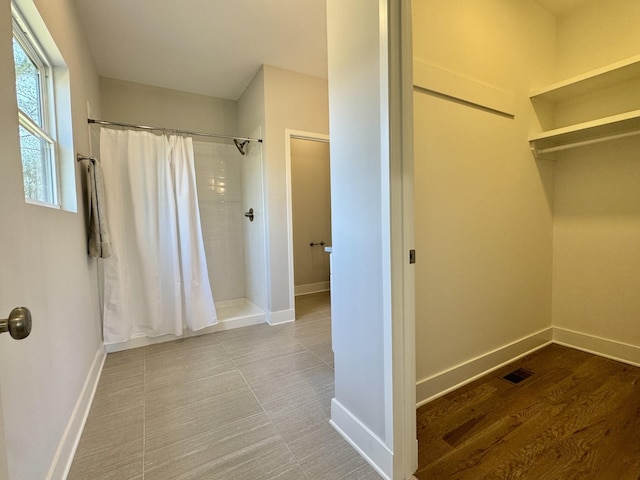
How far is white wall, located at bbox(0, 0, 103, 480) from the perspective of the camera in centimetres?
89

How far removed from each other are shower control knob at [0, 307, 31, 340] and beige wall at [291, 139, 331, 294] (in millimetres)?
3891

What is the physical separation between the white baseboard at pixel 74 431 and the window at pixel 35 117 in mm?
1076

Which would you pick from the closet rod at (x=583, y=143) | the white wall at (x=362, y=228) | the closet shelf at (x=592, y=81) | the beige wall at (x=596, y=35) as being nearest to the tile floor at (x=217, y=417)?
the white wall at (x=362, y=228)

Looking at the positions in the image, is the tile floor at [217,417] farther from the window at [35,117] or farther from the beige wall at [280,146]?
the window at [35,117]

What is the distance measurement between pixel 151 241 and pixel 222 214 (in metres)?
1.09

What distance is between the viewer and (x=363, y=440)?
134 cm

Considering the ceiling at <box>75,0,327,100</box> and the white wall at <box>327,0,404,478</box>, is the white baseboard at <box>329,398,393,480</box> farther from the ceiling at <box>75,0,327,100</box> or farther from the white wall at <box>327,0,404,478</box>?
the ceiling at <box>75,0,327,100</box>

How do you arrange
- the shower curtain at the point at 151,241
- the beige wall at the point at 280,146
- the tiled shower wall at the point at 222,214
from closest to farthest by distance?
the shower curtain at the point at 151,241
the beige wall at the point at 280,146
the tiled shower wall at the point at 222,214

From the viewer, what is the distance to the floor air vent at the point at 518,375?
1896mm

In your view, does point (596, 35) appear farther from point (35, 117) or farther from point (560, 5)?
point (35, 117)

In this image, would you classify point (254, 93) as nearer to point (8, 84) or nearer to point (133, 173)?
point (133, 173)

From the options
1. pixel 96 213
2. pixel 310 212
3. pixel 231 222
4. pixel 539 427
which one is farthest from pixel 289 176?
pixel 539 427

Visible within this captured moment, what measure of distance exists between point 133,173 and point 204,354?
1.71m

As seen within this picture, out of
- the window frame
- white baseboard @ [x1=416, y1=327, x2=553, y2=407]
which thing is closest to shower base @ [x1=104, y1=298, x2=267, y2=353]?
the window frame
